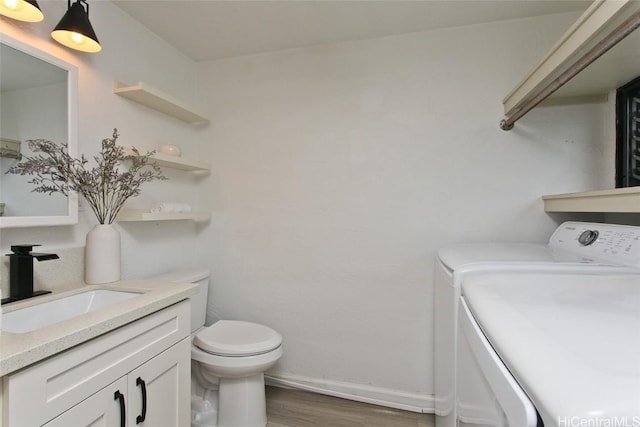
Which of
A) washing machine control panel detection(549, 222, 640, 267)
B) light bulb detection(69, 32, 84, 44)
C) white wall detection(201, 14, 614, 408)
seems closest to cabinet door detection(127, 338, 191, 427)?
white wall detection(201, 14, 614, 408)

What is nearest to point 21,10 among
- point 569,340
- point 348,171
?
point 348,171

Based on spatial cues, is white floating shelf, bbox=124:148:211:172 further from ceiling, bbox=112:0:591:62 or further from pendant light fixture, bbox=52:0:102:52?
ceiling, bbox=112:0:591:62

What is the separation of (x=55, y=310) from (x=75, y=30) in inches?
45.2

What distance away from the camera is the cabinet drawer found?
72 centimetres

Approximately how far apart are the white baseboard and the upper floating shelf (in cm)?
183

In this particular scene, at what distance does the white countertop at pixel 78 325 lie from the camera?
0.72 meters

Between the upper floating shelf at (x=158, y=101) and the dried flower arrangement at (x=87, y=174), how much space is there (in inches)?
12.1

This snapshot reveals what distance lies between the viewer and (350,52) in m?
1.90

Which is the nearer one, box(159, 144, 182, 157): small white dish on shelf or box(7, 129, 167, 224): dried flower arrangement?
box(7, 129, 167, 224): dried flower arrangement

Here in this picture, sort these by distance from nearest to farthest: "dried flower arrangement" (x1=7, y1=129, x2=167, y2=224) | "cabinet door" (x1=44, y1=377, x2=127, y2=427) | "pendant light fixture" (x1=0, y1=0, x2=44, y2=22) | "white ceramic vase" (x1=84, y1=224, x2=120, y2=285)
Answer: "cabinet door" (x1=44, y1=377, x2=127, y2=427), "pendant light fixture" (x1=0, y1=0, x2=44, y2=22), "dried flower arrangement" (x1=7, y1=129, x2=167, y2=224), "white ceramic vase" (x1=84, y1=224, x2=120, y2=285)

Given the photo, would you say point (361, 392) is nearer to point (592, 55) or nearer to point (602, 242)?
point (602, 242)

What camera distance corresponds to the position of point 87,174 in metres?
1.32

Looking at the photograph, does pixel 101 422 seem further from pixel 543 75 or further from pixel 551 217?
pixel 551 217

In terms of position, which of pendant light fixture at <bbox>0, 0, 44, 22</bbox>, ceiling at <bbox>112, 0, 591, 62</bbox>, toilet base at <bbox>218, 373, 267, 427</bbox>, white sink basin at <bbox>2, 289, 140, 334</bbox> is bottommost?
toilet base at <bbox>218, 373, 267, 427</bbox>
